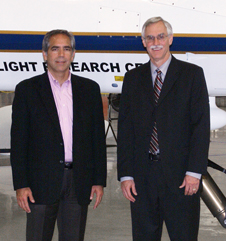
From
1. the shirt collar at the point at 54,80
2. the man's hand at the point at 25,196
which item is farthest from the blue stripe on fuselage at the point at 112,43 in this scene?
the man's hand at the point at 25,196

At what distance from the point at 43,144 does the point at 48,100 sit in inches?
10.0

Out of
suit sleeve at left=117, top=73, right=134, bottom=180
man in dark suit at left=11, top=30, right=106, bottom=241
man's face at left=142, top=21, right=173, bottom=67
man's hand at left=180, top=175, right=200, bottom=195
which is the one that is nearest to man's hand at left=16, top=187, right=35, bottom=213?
man in dark suit at left=11, top=30, right=106, bottom=241

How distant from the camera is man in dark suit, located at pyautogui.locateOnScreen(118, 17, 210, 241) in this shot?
2.69 meters

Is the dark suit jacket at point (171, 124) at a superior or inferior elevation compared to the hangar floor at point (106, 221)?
superior

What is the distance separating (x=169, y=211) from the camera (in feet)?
9.01

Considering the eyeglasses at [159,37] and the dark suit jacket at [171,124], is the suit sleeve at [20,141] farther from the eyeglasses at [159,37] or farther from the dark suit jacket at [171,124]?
the eyeglasses at [159,37]

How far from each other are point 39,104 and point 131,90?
56 cm

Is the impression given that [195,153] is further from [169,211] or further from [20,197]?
[20,197]

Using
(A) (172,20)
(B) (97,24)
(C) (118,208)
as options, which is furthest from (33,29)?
(C) (118,208)

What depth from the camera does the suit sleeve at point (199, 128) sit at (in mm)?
2648

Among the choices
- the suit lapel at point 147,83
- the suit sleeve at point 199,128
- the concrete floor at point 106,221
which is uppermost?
the suit lapel at point 147,83

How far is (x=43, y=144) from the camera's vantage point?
2.66 metres

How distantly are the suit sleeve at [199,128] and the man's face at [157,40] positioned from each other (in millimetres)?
260

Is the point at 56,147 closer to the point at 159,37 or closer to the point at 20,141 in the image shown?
the point at 20,141
